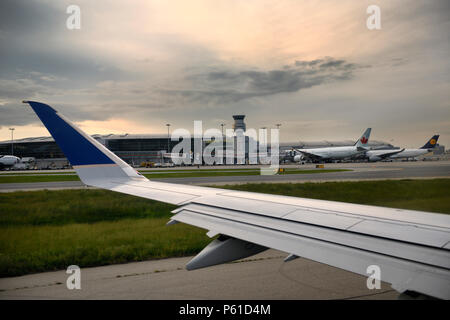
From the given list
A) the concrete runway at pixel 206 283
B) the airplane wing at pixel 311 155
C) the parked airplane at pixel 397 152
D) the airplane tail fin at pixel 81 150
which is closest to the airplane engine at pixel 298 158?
the airplane wing at pixel 311 155

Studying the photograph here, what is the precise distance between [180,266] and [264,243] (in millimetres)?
3911

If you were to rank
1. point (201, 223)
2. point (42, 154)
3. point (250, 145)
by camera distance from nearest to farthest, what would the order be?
point (201, 223) → point (42, 154) → point (250, 145)

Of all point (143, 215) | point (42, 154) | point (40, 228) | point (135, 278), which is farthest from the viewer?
point (42, 154)

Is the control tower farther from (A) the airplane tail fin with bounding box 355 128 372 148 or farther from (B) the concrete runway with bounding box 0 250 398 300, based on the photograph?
(B) the concrete runway with bounding box 0 250 398 300

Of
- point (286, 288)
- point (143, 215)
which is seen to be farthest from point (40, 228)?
point (286, 288)

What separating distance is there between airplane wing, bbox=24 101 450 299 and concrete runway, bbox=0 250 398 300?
137cm

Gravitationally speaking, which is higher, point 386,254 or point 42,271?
point 386,254

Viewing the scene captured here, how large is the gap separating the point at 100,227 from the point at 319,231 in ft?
28.5

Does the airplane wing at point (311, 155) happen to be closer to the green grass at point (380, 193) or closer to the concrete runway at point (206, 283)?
the green grass at point (380, 193)

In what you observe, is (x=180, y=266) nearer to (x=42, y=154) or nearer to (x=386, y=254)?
(x=386, y=254)

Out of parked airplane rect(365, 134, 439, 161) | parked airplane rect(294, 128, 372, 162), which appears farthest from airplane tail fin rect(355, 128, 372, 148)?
parked airplane rect(365, 134, 439, 161)

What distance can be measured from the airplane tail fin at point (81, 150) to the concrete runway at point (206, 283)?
5.62 feet

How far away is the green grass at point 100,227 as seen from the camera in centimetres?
677

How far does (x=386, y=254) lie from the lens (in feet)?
7.28
